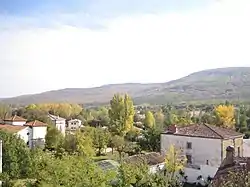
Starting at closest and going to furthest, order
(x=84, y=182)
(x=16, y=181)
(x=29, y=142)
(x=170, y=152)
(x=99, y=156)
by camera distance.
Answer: (x=84, y=182) < (x=16, y=181) < (x=170, y=152) < (x=99, y=156) < (x=29, y=142)

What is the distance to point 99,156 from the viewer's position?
3906 cm

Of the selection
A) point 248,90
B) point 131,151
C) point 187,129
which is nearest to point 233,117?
point 131,151

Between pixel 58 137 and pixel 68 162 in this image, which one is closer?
pixel 68 162

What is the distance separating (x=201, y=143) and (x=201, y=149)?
421 mm

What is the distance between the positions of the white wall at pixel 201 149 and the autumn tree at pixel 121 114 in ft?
50.5

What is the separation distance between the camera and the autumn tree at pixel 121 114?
47.7m

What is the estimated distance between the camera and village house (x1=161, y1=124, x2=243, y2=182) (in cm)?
3003

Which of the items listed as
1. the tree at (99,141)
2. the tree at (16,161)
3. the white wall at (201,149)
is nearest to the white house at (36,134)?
the tree at (99,141)

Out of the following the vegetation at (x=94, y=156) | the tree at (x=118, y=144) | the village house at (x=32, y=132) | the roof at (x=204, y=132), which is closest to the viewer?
the vegetation at (x=94, y=156)

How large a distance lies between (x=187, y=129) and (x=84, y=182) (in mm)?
17086

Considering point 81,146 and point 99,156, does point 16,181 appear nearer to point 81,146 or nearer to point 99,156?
point 81,146

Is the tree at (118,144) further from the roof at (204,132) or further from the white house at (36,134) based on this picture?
the roof at (204,132)

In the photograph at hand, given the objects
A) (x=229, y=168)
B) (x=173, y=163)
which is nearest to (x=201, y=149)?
(x=173, y=163)

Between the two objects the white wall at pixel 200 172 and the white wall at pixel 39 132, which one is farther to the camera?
the white wall at pixel 39 132
